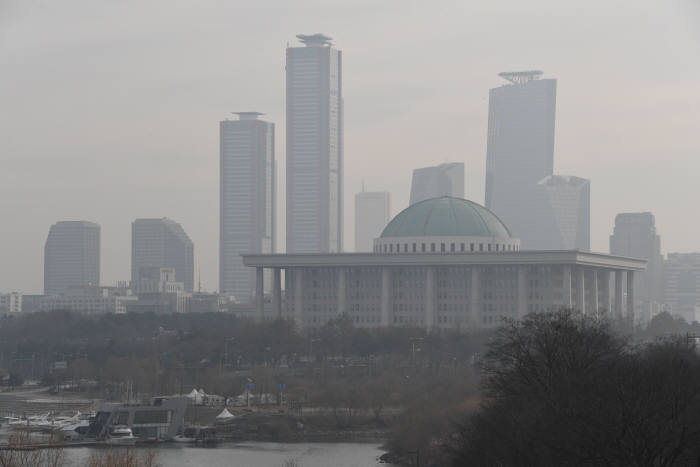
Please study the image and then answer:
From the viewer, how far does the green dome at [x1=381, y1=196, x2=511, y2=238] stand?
555ft

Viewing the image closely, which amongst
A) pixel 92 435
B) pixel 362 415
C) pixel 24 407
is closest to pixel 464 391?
pixel 362 415

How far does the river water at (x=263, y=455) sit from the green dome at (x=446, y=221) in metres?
77.6

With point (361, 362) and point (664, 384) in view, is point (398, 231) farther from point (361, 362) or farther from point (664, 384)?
point (664, 384)

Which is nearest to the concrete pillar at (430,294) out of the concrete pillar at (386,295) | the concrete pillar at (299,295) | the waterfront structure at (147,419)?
the concrete pillar at (386,295)

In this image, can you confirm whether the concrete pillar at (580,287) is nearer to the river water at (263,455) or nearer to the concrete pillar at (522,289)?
the concrete pillar at (522,289)

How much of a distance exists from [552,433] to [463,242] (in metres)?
121

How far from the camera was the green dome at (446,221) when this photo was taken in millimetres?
169250

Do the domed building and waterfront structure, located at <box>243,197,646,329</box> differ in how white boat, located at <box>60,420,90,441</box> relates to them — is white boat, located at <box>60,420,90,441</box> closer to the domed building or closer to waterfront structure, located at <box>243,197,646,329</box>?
waterfront structure, located at <box>243,197,646,329</box>

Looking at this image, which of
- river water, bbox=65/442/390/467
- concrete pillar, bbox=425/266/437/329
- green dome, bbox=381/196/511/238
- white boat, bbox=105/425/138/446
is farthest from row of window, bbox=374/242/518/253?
river water, bbox=65/442/390/467

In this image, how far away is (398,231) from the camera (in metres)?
172

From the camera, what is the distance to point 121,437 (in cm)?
9606

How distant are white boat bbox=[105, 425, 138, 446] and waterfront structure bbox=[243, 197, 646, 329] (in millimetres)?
63608

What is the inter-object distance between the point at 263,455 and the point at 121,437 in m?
14.0

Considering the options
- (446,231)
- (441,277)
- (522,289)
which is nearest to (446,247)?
(446,231)
